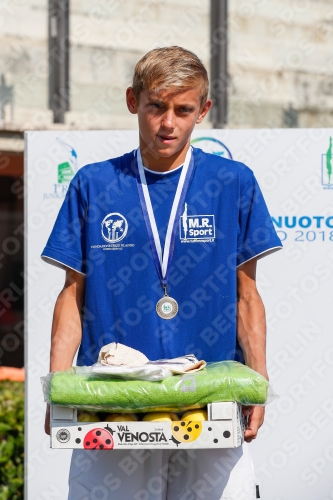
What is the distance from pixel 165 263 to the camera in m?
2.80

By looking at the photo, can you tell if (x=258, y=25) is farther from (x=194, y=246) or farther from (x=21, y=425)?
(x=194, y=246)

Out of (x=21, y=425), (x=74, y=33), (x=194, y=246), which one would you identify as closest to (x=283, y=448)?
(x=21, y=425)

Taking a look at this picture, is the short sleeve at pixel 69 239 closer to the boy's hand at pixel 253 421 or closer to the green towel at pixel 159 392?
the green towel at pixel 159 392

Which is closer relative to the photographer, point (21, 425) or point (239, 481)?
point (239, 481)

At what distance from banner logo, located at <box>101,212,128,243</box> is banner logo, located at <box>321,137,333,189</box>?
179 centimetres

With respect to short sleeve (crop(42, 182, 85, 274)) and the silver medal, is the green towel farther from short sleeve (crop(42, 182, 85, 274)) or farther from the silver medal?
short sleeve (crop(42, 182, 85, 274))

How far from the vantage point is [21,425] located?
5059 mm

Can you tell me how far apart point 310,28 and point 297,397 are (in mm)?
5464

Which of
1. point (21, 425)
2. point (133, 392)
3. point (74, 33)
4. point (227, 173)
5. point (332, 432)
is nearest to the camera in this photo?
point (133, 392)

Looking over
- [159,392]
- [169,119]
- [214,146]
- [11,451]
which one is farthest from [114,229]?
[11,451]

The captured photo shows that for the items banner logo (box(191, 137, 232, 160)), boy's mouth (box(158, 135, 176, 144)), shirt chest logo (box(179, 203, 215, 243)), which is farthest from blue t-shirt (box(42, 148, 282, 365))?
banner logo (box(191, 137, 232, 160))

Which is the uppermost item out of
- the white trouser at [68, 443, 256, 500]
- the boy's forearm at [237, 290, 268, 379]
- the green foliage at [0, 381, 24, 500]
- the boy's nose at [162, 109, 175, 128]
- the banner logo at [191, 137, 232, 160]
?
the banner logo at [191, 137, 232, 160]

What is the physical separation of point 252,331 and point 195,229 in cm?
38

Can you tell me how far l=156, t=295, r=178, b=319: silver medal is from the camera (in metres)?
2.78
